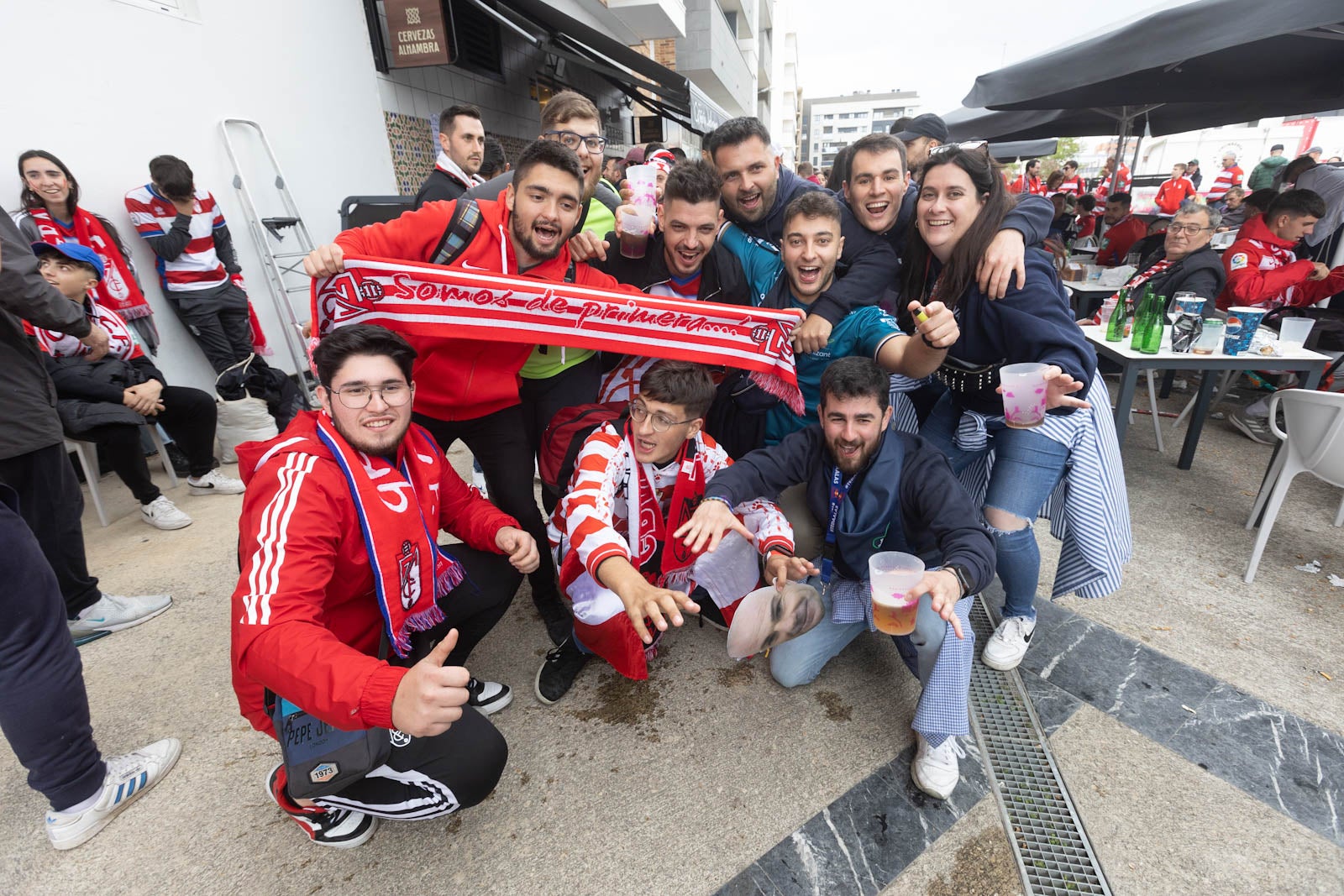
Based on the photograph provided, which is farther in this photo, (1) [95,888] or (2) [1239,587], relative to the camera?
(2) [1239,587]

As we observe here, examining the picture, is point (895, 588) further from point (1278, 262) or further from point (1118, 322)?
point (1278, 262)

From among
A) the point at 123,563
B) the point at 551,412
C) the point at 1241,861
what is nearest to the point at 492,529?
the point at 551,412

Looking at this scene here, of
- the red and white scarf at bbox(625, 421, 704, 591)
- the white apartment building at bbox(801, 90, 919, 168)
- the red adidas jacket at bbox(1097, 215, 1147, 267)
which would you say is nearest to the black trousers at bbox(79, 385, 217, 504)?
the red and white scarf at bbox(625, 421, 704, 591)

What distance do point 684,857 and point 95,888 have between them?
1.68m

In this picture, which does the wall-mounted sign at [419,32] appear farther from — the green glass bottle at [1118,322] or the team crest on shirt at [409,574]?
the green glass bottle at [1118,322]

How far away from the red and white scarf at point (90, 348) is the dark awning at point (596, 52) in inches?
196

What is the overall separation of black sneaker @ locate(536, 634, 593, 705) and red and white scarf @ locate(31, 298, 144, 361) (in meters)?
2.95

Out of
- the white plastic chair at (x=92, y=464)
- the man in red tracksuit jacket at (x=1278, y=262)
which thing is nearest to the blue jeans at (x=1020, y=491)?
the man in red tracksuit jacket at (x=1278, y=262)

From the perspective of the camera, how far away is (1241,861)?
1724 mm

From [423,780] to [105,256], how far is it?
15.1ft

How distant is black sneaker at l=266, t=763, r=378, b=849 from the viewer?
5.83 feet

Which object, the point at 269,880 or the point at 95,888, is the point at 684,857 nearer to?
the point at 269,880

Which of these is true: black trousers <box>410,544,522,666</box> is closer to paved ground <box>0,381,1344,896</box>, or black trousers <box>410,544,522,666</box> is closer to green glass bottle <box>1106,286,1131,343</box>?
paved ground <box>0,381,1344,896</box>

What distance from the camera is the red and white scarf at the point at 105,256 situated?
153 inches
